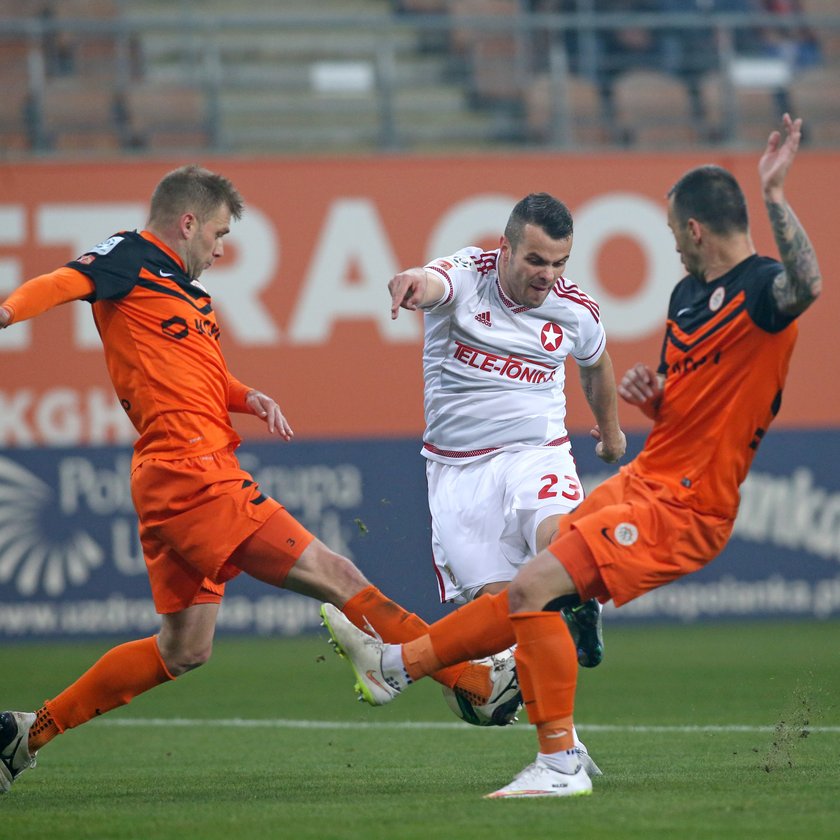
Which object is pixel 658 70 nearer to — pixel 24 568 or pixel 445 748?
pixel 24 568

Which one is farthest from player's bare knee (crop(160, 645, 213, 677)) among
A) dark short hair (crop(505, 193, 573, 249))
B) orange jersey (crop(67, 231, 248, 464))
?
dark short hair (crop(505, 193, 573, 249))

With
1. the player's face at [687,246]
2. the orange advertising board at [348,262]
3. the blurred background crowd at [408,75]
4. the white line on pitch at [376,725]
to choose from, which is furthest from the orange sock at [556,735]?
the blurred background crowd at [408,75]

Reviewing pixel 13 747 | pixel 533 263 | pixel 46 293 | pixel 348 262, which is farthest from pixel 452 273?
pixel 348 262

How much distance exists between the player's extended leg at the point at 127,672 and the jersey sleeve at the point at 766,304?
8.19 feet

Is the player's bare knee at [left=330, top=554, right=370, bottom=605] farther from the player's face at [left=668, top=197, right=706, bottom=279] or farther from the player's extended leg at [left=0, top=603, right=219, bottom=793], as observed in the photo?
the player's face at [left=668, top=197, right=706, bottom=279]

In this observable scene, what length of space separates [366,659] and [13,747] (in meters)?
1.48

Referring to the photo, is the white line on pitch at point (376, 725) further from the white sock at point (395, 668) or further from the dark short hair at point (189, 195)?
the dark short hair at point (189, 195)

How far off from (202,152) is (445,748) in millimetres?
7878

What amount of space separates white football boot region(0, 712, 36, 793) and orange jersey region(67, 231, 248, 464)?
1.13 m

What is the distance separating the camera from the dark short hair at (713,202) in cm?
521

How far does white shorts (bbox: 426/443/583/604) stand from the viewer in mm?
6512

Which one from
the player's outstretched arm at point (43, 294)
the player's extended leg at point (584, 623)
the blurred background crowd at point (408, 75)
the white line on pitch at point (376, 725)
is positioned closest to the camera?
the player's outstretched arm at point (43, 294)

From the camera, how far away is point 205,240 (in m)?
6.19

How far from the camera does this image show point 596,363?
6.76m
